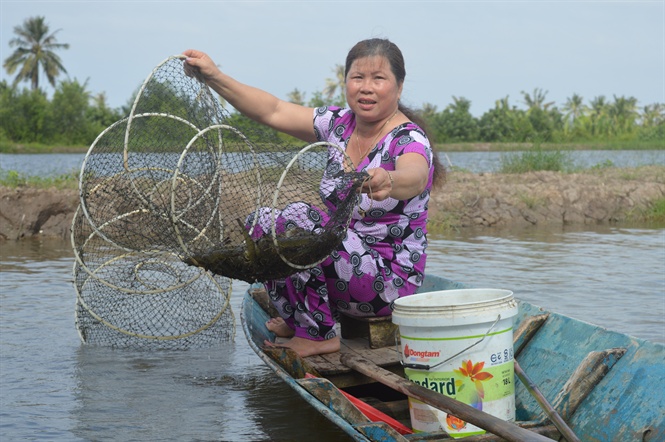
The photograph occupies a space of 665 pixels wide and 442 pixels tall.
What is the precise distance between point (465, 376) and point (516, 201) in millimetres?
11451

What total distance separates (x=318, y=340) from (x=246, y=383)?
1.29 m

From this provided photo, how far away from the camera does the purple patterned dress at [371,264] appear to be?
4.04m

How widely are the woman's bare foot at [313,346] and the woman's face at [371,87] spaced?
3.60 feet

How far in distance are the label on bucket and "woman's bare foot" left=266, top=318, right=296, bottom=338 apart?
138cm

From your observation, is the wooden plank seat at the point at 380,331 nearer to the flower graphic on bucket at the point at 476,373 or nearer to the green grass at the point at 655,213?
the flower graphic on bucket at the point at 476,373

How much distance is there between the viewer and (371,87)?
4.12 meters

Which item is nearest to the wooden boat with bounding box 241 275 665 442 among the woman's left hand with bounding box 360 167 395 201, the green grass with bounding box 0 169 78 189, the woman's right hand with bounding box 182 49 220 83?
the woman's left hand with bounding box 360 167 395 201

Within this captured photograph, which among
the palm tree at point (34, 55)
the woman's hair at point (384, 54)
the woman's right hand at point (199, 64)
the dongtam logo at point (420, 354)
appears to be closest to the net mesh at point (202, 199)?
the woman's right hand at point (199, 64)

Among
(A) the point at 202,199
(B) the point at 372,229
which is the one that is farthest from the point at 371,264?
(A) the point at 202,199

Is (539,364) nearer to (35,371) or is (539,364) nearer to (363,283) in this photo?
(363,283)

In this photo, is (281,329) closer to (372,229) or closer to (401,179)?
(372,229)

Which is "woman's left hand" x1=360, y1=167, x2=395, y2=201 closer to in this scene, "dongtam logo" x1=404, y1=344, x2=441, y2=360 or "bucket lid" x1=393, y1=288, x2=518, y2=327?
"bucket lid" x1=393, y1=288, x2=518, y2=327

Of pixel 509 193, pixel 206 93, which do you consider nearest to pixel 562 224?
pixel 509 193

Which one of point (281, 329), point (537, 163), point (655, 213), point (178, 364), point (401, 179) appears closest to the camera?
point (401, 179)
